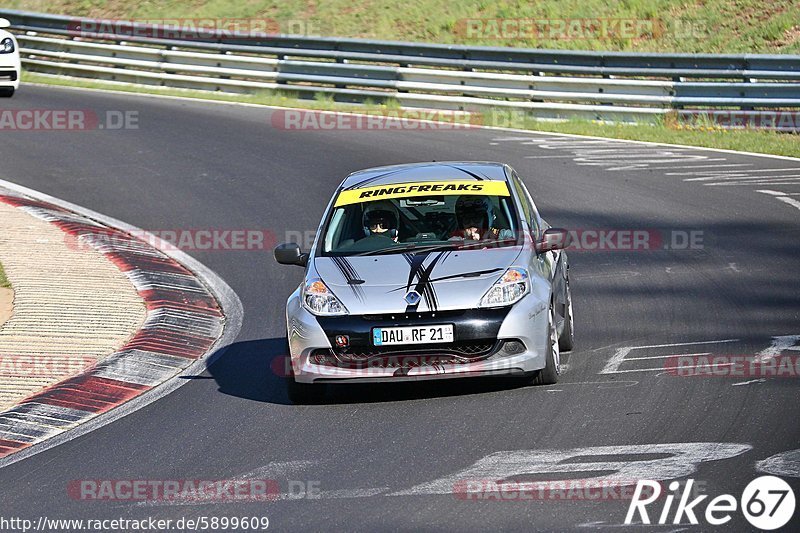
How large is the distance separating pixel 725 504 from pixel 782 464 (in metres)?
0.72

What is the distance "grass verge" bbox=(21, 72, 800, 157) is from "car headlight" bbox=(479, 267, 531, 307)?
36.0 feet

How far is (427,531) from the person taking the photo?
6.13 m

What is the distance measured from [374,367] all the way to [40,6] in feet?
95.4

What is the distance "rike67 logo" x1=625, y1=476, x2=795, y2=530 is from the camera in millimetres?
6000

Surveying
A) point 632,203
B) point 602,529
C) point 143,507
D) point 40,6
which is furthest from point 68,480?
point 40,6

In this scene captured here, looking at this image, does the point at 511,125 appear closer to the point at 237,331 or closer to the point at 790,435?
the point at 237,331

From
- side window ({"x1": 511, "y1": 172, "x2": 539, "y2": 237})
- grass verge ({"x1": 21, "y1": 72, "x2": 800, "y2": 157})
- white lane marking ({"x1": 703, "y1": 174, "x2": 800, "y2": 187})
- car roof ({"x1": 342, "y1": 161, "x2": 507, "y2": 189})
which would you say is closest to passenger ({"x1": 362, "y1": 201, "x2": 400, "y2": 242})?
car roof ({"x1": 342, "y1": 161, "x2": 507, "y2": 189})

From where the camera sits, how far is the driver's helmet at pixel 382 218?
972 centimetres

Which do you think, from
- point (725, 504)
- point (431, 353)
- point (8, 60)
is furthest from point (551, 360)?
point (8, 60)

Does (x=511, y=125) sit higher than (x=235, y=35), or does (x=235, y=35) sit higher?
(x=235, y=35)

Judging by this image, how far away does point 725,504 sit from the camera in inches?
245

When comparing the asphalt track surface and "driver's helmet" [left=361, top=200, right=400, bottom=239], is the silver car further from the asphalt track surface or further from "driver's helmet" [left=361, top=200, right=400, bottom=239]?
the asphalt track surface

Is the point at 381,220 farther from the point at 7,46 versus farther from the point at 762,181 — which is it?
the point at 7,46

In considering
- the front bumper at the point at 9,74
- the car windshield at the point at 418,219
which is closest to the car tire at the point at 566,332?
the car windshield at the point at 418,219
